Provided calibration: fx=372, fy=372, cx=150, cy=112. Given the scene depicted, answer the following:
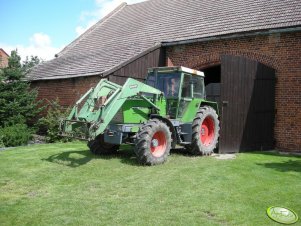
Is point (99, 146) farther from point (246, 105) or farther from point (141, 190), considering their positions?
point (246, 105)

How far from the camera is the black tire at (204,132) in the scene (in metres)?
9.90

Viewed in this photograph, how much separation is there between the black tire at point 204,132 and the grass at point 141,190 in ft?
1.50

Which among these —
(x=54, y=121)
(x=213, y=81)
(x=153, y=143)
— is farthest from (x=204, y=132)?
(x=213, y=81)

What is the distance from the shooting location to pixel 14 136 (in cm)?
1394

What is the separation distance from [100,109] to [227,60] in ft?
15.8

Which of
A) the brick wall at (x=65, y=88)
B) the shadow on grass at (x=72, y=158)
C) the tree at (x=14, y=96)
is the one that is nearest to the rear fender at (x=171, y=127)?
the shadow on grass at (x=72, y=158)

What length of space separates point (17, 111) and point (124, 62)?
5017 millimetres

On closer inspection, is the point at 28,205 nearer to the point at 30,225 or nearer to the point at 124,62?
the point at 30,225

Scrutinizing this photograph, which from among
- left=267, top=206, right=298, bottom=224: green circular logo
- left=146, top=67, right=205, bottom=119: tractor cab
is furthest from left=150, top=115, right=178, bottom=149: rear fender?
left=267, top=206, right=298, bottom=224: green circular logo

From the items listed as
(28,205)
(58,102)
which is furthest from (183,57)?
(28,205)

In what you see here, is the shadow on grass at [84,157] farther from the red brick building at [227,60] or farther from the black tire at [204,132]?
the red brick building at [227,60]

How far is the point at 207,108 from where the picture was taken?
10.5 metres

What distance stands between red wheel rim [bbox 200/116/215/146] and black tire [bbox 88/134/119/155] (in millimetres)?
2619

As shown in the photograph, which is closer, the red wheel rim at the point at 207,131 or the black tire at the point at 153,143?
the black tire at the point at 153,143
